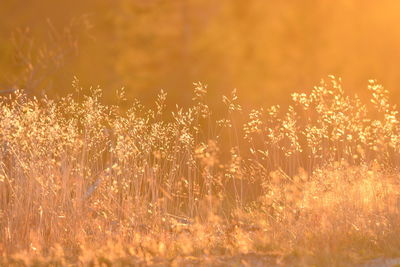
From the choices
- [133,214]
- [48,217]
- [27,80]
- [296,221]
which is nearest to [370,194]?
[296,221]

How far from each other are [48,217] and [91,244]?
0.54 meters

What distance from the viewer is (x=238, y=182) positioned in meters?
7.84

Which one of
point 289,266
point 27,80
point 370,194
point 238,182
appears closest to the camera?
point 289,266

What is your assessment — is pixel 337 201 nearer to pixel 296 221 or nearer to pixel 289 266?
pixel 296 221

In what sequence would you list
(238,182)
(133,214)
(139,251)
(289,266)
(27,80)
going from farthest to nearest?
(238,182) < (27,80) < (133,214) < (139,251) < (289,266)

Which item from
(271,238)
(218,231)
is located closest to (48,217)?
(218,231)

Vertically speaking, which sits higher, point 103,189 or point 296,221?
point 103,189

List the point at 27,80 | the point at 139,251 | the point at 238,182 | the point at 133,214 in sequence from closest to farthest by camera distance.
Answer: the point at 139,251 < the point at 133,214 < the point at 27,80 < the point at 238,182

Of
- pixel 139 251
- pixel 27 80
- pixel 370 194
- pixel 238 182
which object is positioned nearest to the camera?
pixel 139 251

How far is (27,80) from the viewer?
268 inches

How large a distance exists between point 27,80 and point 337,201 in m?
3.53

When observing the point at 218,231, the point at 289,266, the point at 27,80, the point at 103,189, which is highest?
the point at 27,80

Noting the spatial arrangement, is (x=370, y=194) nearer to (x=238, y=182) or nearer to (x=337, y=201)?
(x=337, y=201)

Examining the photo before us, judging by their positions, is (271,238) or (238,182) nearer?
(271,238)
